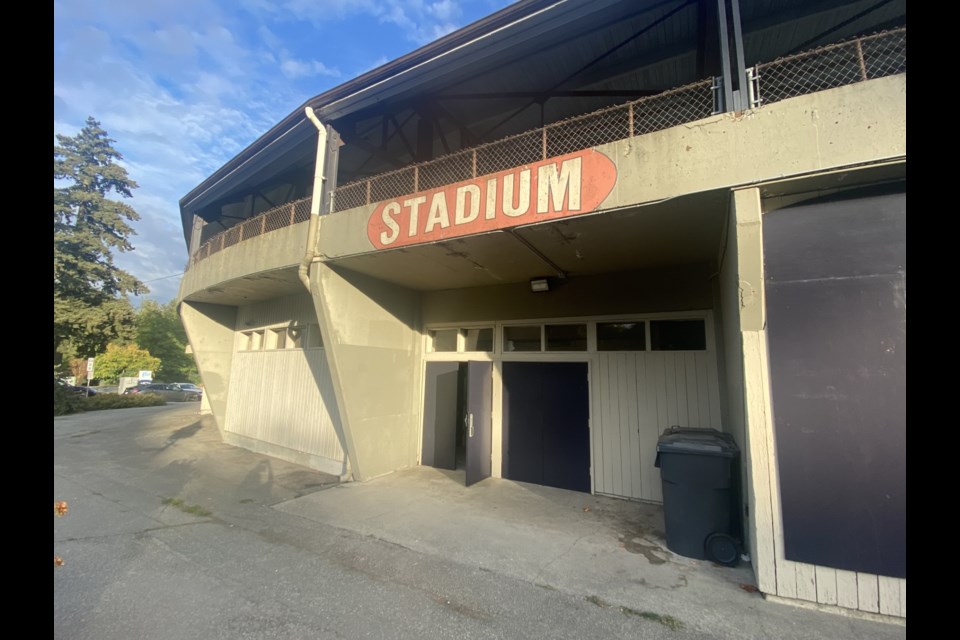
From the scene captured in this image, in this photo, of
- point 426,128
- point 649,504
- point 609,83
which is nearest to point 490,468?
point 649,504

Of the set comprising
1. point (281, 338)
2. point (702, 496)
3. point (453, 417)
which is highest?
point (281, 338)

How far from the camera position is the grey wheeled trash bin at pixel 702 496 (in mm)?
4156

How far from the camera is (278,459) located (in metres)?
9.61

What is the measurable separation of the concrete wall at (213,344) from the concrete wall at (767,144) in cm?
1239

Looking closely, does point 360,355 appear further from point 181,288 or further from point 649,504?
point 181,288

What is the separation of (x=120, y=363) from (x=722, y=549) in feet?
147

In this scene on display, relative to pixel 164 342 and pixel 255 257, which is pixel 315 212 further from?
pixel 164 342

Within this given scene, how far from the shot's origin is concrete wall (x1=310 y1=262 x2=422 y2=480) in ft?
22.7

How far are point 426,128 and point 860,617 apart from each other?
9112 millimetres

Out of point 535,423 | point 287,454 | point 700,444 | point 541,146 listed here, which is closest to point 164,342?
point 287,454

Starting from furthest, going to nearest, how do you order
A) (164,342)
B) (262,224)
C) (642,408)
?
(164,342) → (262,224) → (642,408)

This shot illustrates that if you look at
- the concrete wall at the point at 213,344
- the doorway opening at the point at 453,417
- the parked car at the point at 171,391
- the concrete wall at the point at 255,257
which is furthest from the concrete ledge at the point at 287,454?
the parked car at the point at 171,391

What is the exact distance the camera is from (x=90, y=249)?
71.4 feet
